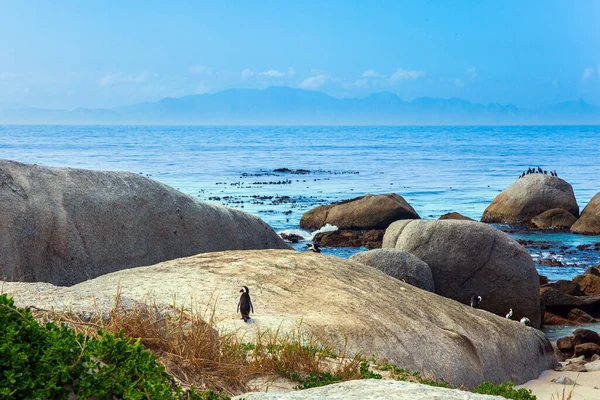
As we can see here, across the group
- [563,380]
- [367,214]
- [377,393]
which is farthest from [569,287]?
[377,393]

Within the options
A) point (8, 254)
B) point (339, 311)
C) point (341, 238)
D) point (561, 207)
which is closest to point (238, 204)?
point (341, 238)

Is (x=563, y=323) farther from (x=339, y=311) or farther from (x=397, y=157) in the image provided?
(x=397, y=157)

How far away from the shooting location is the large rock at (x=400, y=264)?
14836 mm

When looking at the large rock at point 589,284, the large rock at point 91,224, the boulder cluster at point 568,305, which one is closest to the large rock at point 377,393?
the large rock at point 91,224

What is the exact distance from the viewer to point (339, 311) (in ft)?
30.6

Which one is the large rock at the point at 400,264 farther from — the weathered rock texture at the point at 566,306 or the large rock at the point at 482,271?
the weathered rock texture at the point at 566,306

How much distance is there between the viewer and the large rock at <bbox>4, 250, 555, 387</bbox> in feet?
28.2

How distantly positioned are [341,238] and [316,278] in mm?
14607

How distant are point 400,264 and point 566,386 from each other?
16.2 feet

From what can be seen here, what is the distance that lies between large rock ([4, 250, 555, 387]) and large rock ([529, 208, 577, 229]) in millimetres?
17805

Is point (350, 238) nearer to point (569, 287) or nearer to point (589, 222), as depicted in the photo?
point (569, 287)

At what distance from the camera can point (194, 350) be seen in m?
5.82

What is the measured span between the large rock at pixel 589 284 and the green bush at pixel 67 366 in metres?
15.8

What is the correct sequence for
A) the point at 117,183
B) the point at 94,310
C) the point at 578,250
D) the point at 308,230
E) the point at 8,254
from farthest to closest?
the point at 308,230, the point at 578,250, the point at 117,183, the point at 8,254, the point at 94,310
